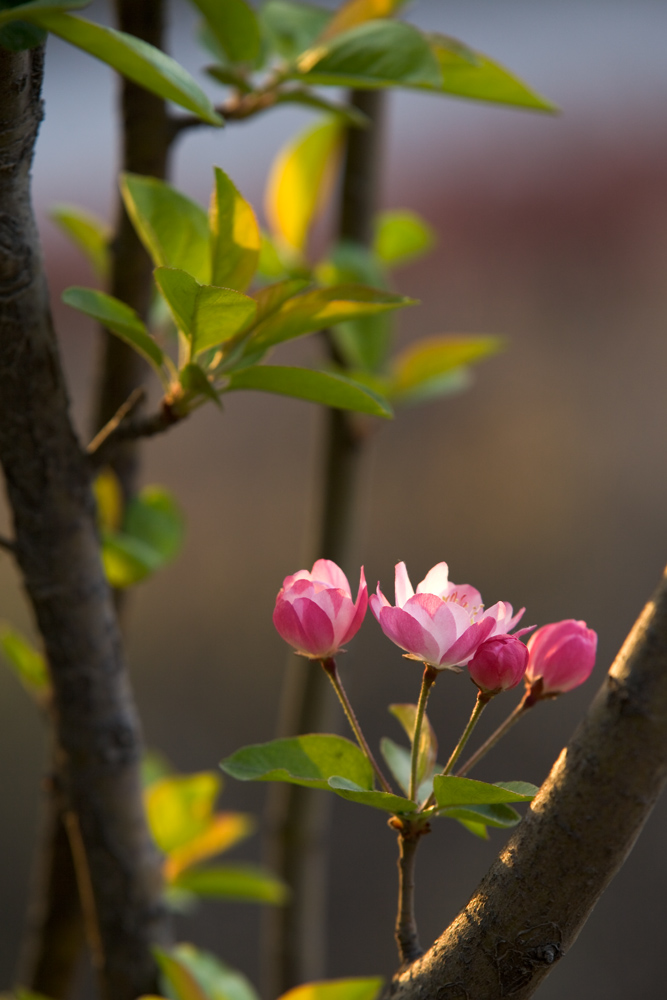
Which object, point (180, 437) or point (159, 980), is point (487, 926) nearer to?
point (159, 980)

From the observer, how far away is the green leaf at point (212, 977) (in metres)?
0.39

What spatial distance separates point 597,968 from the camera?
130 centimetres

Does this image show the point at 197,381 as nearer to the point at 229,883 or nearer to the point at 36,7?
the point at 36,7

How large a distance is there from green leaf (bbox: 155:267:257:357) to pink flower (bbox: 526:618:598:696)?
0.14 metres

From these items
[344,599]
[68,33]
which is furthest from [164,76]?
[344,599]

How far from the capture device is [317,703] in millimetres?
603

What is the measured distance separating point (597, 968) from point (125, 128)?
1.41 m

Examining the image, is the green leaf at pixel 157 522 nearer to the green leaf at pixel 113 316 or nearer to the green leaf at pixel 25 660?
the green leaf at pixel 25 660

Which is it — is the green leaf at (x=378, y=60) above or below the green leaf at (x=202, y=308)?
above

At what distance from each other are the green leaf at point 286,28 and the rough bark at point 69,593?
0.24 metres

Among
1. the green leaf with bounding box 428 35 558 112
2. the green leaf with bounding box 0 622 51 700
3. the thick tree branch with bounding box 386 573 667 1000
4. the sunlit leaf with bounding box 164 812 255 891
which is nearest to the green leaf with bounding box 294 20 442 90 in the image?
the green leaf with bounding box 428 35 558 112

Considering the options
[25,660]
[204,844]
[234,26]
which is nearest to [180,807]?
[204,844]

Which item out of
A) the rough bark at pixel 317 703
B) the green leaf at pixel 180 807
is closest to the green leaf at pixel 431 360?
the rough bark at pixel 317 703

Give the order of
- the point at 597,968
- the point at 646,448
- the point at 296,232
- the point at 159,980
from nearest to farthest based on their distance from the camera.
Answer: the point at 159,980, the point at 296,232, the point at 597,968, the point at 646,448
